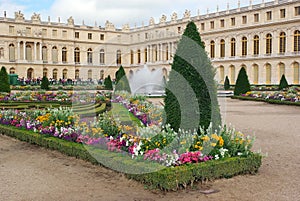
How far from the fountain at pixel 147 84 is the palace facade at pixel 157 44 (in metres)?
6.70

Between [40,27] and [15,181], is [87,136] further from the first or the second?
[40,27]

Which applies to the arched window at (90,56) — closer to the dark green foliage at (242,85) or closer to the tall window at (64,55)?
the tall window at (64,55)

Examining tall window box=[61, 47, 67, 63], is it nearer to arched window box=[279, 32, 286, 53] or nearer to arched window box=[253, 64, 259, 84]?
arched window box=[253, 64, 259, 84]

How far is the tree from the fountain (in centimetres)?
1813

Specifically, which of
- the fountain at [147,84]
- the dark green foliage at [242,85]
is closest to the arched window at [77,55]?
the fountain at [147,84]

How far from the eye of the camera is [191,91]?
617 centimetres

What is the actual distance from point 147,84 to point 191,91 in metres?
20.7

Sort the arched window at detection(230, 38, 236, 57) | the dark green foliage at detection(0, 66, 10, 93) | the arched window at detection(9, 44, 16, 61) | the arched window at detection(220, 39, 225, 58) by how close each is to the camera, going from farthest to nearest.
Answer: the arched window at detection(9, 44, 16, 61), the arched window at detection(220, 39, 225, 58), the arched window at detection(230, 38, 236, 57), the dark green foliage at detection(0, 66, 10, 93)

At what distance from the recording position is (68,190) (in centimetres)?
469

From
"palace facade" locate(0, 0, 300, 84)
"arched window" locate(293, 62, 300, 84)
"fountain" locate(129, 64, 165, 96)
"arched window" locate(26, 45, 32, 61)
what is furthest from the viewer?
"arched window" locate(26, 45, 32, 61)

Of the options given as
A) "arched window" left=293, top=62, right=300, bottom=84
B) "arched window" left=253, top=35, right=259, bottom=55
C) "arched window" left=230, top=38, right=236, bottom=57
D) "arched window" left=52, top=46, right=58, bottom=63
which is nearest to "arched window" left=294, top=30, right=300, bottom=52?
"arched window" left=293, top=62, right=300, bottom=84

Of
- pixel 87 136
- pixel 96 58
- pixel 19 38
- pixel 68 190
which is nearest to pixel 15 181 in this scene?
pixel 68 190

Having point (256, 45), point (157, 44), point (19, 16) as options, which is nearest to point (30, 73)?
point (19, 16)

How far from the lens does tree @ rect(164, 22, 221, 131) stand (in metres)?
6.11
